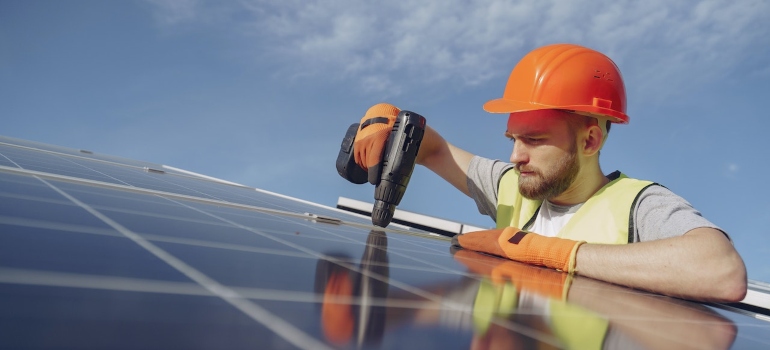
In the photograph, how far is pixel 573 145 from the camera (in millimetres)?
3475

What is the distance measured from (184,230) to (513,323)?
3.37ft

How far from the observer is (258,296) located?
0.92 meters

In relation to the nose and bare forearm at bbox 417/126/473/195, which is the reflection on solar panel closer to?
the nose

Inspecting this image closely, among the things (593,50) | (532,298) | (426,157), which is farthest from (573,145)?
(532,298)

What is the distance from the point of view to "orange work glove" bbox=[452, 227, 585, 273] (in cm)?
255

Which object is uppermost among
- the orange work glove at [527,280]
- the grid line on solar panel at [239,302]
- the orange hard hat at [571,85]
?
the orange hard hat at [571,85]

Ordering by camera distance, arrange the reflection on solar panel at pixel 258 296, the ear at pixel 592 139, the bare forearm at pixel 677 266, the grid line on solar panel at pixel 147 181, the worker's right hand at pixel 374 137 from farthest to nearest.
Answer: the worker's right hand at pixel 374 137 → the ear at pixel 592 139 → the grid line on solar panel at pixel 147 181 → the bare forearm at pixel 677 266 → the reflection on solar panel at pixel 258 296

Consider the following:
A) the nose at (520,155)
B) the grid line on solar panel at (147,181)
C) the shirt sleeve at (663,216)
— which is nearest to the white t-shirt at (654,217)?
the shirt sleeve at (663,216)

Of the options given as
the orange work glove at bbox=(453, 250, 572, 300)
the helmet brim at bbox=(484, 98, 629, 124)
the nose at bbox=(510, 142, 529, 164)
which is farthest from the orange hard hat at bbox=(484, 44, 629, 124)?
the orange work glove at bbox=(453, 250, 572, 300)

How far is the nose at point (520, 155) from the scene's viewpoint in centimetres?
345

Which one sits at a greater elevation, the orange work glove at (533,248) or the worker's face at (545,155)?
the worker's face at (545,155)

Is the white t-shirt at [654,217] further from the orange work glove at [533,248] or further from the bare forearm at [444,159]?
the bare forearm at [444,159]

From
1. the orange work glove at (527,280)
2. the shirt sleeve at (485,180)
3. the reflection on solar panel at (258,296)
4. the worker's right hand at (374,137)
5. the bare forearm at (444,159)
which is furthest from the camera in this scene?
the bare forearm at (444,159)

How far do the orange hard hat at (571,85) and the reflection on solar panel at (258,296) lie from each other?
1.67 meters
